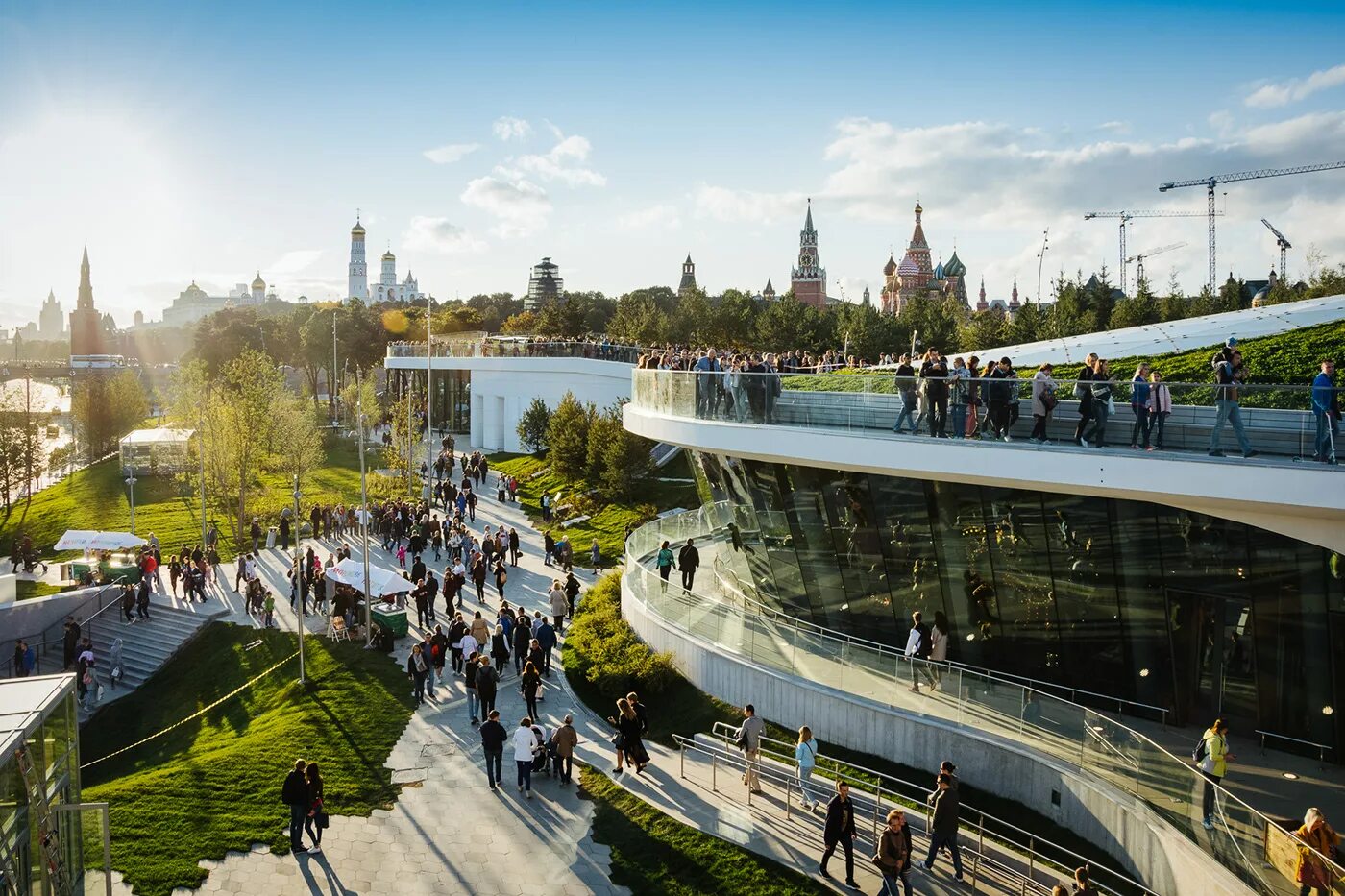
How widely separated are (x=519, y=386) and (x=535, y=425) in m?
6.43

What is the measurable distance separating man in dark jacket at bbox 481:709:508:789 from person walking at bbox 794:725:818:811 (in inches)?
183

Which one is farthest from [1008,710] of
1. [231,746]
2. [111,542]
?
[111,542]

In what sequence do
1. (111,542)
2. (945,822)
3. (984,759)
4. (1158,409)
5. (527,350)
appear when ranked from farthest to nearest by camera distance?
(527,350), (111,542), (984,759), (1158,409), (945,822)

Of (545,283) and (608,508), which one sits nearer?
(608,508)

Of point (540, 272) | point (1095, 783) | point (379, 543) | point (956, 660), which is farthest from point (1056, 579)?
point (540, 272)

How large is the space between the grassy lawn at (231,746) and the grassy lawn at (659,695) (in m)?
3.82

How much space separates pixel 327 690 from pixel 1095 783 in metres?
15.6

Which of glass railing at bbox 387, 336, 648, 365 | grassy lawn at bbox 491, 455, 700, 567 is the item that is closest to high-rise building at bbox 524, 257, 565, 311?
glass railing at bbox 387, 336, 648, 365

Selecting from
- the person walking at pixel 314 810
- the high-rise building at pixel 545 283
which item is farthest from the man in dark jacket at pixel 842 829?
the high-rise building at pixel 545 283

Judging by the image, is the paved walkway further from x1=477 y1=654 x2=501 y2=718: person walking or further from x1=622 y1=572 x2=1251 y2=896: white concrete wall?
x1=622 y1=572 x2=1251 y2=896: white concrete wall

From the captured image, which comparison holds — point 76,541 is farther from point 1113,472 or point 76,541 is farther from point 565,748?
point 1113,472

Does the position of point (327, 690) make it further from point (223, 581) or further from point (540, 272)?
point (540, 272)

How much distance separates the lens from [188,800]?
15375 millimetres

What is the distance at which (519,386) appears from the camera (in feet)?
201
